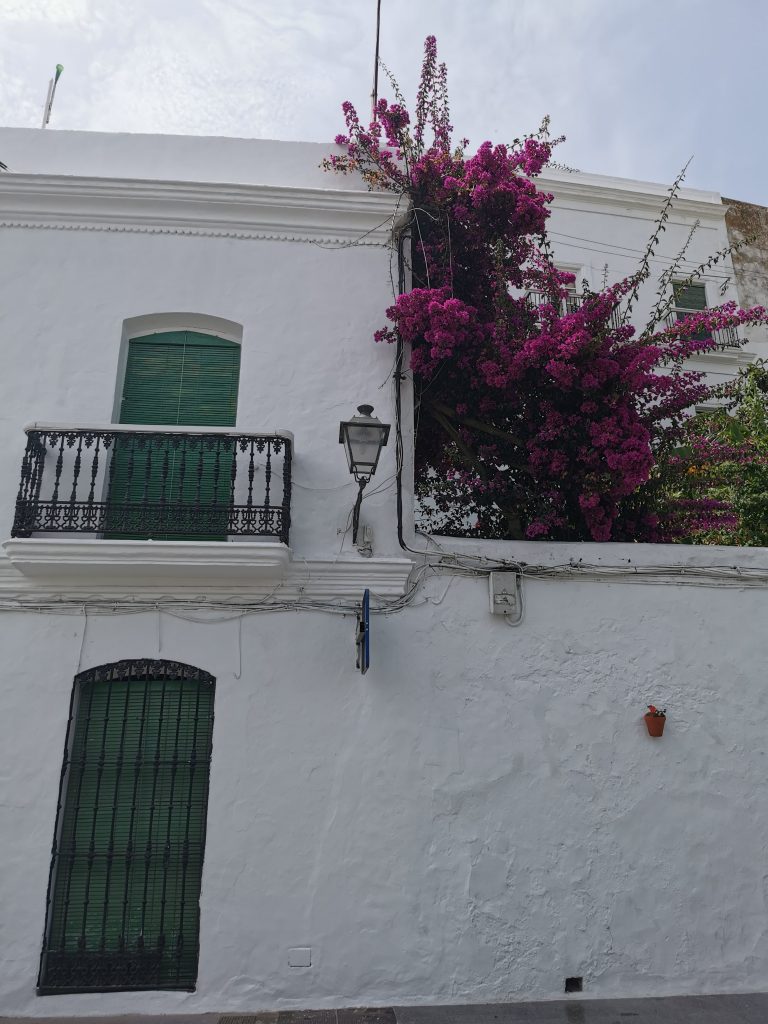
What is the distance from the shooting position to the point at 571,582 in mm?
5746

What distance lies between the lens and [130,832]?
5020 mm

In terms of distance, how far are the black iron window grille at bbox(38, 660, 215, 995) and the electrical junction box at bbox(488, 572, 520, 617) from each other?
2.21 m

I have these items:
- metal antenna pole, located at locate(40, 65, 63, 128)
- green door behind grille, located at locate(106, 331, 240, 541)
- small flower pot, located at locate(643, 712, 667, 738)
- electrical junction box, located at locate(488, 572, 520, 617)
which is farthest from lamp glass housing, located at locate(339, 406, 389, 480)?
metal antenna pole, located at locate(40, 65, 63, 128)

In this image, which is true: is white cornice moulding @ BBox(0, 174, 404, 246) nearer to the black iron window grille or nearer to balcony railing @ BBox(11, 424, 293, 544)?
balcony railing @ BBox(11, 424, 293, 544)

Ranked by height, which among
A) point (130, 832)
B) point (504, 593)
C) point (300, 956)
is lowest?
point (300, 956)

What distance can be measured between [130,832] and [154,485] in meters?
2.53

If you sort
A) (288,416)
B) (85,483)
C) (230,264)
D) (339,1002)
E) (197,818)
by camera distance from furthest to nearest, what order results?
(230,264) < (288,416) < (85,483) < (197,818) < (339,1002)

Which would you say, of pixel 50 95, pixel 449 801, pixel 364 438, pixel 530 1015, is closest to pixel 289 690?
pixel 449 801

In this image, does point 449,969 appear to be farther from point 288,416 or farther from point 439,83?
point 439,83

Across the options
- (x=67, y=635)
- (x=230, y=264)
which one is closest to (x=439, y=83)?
(x=230, y=264)

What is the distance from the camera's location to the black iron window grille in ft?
15.8

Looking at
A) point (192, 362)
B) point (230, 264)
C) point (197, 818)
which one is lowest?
point (197, 818)

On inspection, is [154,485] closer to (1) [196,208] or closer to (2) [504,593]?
(1) [196,208]

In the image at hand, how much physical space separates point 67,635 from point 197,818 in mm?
1602
